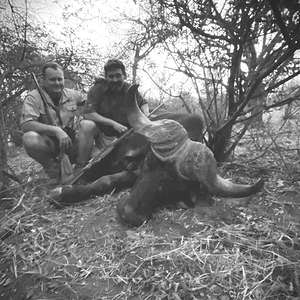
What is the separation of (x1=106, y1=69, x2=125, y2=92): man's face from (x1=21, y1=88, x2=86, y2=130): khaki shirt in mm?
891

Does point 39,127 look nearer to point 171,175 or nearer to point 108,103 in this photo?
point 108,103

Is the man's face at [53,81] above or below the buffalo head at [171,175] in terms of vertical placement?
above

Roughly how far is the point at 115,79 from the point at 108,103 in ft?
1.27

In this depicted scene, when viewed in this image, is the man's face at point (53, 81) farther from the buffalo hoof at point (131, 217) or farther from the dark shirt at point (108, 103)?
the buffalo hoof at point (131, 217)

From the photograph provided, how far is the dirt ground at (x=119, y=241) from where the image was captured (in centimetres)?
161

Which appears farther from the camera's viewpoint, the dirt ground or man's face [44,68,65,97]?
man's face [44,68,65,97]

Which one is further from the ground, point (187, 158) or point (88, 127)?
point (88, 127)

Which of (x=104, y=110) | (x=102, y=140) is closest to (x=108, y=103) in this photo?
(x=104, y=110)

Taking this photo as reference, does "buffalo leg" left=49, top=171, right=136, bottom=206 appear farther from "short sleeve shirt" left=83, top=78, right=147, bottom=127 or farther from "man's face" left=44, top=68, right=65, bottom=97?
"man's face" left=44, top=68, right=65, bottom=97

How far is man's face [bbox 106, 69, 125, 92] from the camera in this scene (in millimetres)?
3420

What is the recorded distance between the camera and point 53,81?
3.71 meters

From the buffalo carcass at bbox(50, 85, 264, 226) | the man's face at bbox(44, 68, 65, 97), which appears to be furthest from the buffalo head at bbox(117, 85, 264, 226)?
the man's face at bbox(44, 68, 65, 97)

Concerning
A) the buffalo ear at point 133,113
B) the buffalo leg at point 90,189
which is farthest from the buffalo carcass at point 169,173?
the buffalo leg at point 90,189

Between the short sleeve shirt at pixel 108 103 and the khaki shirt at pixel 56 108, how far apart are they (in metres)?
0.52
